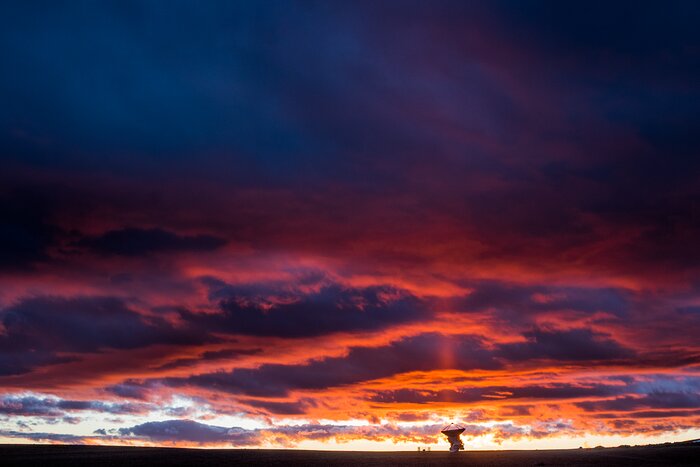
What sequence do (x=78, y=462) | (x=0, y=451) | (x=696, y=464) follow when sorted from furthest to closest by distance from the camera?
1. (x=0, y=451)
2. (x=78, y=462)
3. (x=696, y=464)

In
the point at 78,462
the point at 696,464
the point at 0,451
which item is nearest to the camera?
the point at 696,464

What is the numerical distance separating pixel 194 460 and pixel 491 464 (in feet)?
155

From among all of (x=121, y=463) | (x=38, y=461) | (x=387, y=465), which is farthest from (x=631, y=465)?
(x=38, y=461)

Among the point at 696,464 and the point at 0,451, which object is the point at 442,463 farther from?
the point at 0,451

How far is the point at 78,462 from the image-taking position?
4422 inches

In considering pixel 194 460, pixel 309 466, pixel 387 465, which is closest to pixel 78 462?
pixel 194 460

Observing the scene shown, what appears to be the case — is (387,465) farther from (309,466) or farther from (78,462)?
(78,462)

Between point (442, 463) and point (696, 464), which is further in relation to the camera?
point (442, 463)

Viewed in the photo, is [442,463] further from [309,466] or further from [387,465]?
[309,466]

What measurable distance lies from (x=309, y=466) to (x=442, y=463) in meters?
23.6

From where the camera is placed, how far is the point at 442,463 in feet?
389

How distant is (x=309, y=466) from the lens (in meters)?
108

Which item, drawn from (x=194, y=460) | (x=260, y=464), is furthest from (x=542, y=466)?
(x=194, y=460)

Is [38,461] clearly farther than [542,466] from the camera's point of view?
Yes
